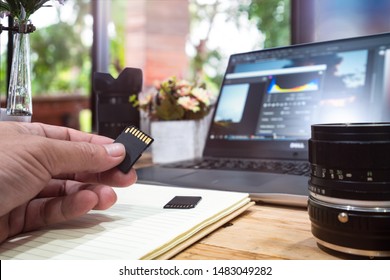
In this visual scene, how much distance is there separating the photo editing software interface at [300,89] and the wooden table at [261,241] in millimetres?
394

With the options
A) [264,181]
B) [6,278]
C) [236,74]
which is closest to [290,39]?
[236,74]

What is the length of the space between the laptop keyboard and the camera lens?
1.09ft

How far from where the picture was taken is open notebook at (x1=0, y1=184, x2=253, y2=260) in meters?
0.37

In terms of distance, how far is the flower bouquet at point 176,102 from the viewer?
1.08 metres

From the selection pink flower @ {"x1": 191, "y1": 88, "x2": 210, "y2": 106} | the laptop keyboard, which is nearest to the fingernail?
the laptop keyboard

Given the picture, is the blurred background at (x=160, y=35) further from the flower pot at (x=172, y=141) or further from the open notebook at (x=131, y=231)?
the open notebook at (x=131, y=231)

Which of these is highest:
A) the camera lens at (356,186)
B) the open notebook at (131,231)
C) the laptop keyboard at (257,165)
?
the camera lens at (356,186)

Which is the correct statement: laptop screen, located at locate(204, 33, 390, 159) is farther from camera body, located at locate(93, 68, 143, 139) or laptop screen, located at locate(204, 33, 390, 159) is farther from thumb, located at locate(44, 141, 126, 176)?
thumb, located at locate(44, 141, 126, 176)

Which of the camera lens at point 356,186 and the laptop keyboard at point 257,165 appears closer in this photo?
the camera lens at point 356,186

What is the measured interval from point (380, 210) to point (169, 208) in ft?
0.88

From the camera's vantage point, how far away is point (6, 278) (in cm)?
34

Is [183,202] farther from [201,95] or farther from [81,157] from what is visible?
[201,95]

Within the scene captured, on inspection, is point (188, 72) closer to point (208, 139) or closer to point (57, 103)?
point (57, 103)

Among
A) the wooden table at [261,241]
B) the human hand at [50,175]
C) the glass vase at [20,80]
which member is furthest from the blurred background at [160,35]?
the wooden table at [261,241]
